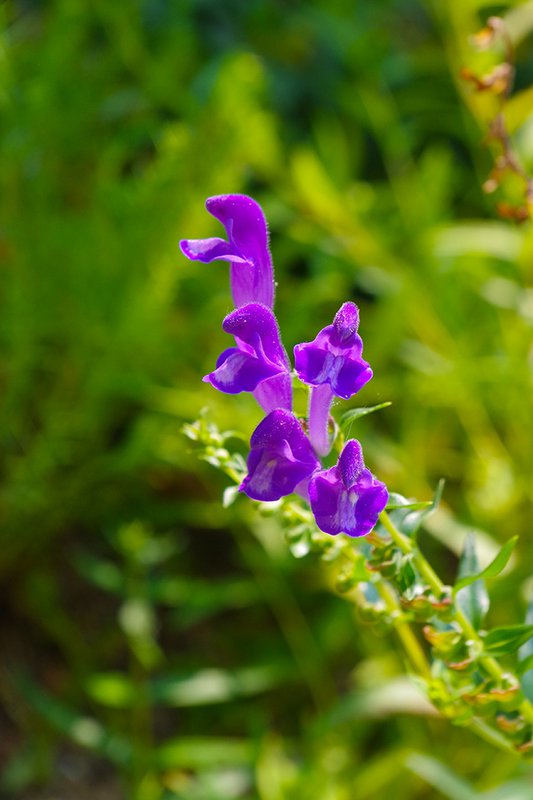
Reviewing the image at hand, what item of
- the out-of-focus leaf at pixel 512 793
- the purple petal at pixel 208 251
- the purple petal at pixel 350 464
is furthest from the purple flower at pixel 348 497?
the out-of-focus leaf at pixel 512 793

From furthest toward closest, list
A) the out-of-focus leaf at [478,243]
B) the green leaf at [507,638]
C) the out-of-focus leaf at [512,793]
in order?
the out-of-focus leaf at [478,243] < the out-of-focus leaf at [512,793] < the green leaf at [507,638]

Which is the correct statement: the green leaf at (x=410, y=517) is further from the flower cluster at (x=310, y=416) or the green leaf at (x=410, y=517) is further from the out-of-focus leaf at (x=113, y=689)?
the out-of-focus leaf at (x=113, y=689)

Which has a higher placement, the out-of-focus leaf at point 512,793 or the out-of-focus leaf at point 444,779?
the out-of-focus leaf at point 512,793

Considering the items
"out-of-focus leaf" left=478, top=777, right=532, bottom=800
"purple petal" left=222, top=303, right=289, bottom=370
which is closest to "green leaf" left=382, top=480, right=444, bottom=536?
"purple petal" left=222, top=303, right=289, bottom=370

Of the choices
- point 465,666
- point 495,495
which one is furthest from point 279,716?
point 465,666

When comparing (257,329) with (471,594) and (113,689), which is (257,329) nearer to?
(471,594)

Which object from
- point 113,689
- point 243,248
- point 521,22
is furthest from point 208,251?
point 521,22

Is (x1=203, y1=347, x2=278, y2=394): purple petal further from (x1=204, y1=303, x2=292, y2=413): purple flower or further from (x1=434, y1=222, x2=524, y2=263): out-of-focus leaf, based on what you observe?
(x1=434, y1=222, x2=524, y2=263): out-of-focus leaf
